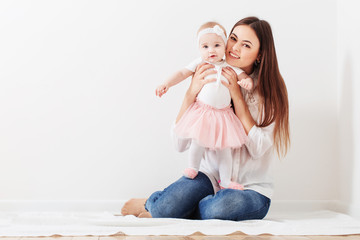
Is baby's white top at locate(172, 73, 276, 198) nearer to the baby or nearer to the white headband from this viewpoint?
the baby

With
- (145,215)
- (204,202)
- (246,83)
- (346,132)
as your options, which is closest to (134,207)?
(145,215)

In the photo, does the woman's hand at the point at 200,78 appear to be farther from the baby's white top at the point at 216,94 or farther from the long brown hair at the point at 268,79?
the long brown hair at the point at 268,79

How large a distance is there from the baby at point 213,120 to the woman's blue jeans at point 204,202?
0.05m

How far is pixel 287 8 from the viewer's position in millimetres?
2146

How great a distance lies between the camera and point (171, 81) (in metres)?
1.73

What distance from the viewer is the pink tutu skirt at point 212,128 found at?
5.42 feet

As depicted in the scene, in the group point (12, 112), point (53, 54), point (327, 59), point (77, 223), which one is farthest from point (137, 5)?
point (77, 223)

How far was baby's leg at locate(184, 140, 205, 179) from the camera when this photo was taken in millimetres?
1695

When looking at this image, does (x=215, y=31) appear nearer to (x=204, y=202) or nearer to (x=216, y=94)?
(x=216, y=94)

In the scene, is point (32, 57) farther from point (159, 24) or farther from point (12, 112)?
point (159, 24)

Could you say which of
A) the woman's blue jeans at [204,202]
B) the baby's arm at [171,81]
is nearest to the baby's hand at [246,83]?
the baby's arm at [171,81]

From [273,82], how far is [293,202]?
2.17ft

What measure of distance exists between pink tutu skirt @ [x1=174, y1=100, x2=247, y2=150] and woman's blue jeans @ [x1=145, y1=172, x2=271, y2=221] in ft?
0.54

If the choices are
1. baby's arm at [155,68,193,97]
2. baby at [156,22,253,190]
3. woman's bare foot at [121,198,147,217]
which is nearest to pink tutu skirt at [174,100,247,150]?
baby at [156,22,253,190]
